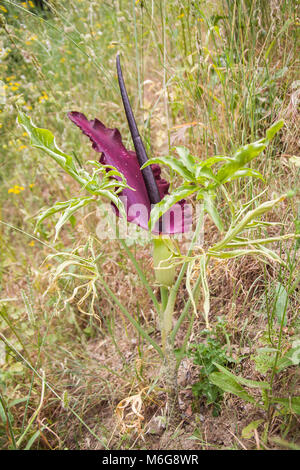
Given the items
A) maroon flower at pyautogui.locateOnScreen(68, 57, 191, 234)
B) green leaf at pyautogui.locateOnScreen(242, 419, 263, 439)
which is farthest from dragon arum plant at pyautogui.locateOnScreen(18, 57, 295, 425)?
green leaf at pyautogui.locateOnScreen(242, 419, 263, 439)

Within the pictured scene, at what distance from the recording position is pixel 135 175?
32.2 inches

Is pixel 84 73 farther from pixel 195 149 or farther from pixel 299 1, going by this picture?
pixel 299 1

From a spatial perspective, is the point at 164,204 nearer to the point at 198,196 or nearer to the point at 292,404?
the point at 198,196

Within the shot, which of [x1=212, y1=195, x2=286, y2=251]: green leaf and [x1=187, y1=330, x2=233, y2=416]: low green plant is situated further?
[x1=187, y1=330, x2=233, y2=416]: low green plant

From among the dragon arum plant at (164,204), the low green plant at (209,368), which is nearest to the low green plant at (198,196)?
the dragon arum plant at (164,204)

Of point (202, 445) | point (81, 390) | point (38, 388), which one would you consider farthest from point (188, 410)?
point (38, 388)

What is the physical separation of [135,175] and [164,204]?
27 cm

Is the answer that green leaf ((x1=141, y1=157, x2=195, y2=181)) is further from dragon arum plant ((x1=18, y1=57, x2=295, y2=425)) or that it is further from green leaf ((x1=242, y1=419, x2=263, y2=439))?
green leaf ((x1=242, y1=419, x2=263, y2=439))

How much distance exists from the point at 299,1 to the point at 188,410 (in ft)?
3.89

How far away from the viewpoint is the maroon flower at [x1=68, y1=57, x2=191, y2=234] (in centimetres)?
75

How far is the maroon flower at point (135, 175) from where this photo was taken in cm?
75

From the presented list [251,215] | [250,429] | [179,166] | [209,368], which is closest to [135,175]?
[179,166]

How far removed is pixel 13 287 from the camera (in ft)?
4.85

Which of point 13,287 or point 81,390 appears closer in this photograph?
point 81,390
